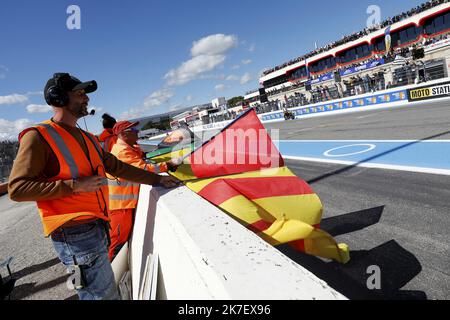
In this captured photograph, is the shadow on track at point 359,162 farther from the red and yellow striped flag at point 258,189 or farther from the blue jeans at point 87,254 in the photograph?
the blue jeans at point 87,254

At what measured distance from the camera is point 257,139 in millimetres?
3367

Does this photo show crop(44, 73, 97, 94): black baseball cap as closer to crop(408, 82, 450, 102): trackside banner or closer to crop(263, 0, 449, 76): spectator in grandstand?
crop(408, 82, 450, 102): trackside banner

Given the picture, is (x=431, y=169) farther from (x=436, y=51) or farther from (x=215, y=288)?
(x=436, y=51)

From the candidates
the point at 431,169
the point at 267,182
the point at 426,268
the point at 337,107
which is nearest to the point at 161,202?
the point at 267,182

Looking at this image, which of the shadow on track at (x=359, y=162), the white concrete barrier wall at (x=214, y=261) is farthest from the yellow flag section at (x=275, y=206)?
the shadow on track at (x=359, y=162)

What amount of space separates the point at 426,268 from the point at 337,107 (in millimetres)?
24233

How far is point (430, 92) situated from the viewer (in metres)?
17.4

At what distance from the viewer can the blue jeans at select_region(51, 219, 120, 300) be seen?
2146mm

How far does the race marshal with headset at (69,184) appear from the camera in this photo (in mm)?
1936

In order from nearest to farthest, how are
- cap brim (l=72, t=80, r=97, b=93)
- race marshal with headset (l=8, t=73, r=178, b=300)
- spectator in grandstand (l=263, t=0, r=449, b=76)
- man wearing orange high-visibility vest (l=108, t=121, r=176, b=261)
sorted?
race marshal with headset (l=8, t=73, r=178, b=300), cap brim (l=72, t=80, r=97, b=93), man wearing orange high-visibility vest (l=108, t=121, r=176, b=261), spectator in grandstand (l=263, t=0, r=449, b=76)

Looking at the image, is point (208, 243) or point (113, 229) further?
point (113, 229)

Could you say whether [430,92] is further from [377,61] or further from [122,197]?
[122,197]

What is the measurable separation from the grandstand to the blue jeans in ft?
70.9

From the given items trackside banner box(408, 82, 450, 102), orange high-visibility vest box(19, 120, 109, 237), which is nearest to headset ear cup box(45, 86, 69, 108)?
orange high-visibility vest box(19, 120, 109, 237)
